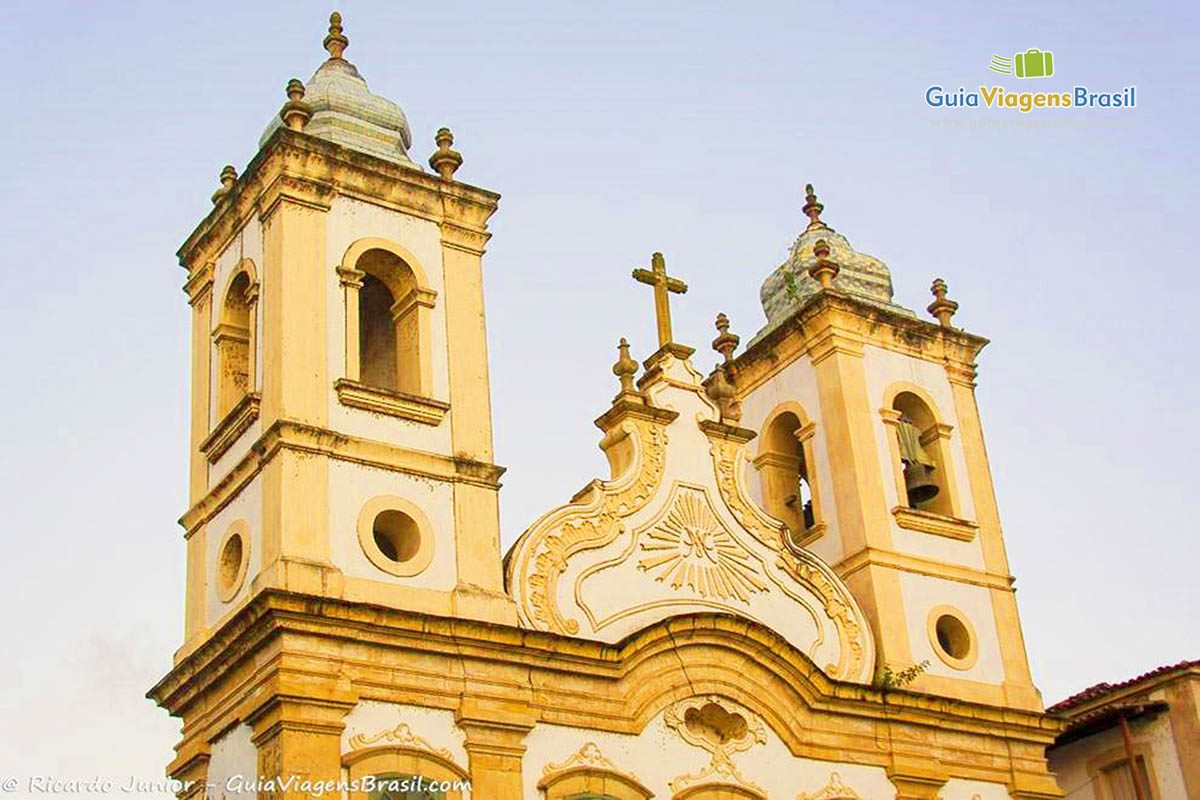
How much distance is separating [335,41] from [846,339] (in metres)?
7.49

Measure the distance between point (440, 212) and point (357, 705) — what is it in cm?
616

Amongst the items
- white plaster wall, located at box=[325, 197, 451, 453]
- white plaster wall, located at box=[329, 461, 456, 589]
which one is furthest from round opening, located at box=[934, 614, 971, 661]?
white plaster wall, located at box=[325, 197, 451, 453]

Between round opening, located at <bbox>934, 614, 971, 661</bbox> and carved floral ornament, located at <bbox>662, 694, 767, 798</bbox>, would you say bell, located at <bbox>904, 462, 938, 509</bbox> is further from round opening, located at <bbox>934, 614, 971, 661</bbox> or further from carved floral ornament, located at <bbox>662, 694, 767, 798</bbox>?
carved floral ornament, located at <bbox>662, 694, 767, 798</bbox>

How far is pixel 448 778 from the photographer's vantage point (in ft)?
56.1

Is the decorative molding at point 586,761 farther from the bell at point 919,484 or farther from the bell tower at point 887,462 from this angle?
the bell at point 919,484

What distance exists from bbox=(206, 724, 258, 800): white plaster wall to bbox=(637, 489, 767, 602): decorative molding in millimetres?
4907

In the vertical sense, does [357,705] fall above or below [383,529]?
below

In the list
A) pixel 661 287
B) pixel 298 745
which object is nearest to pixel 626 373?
pixel 661 287

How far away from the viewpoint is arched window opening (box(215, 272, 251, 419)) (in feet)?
66.2

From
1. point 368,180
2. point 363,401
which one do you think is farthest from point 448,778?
point 368,180

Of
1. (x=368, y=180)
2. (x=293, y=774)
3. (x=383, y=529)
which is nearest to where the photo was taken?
(x=293, y=774)

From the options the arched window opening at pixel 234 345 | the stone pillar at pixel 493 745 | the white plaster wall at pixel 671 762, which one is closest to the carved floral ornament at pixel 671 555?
the white plaster wall at pixel 671 762

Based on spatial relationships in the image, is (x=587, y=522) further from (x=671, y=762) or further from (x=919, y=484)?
(x=919, y=484)

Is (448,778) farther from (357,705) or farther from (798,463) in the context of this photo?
(798,463)
